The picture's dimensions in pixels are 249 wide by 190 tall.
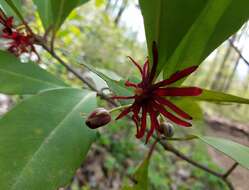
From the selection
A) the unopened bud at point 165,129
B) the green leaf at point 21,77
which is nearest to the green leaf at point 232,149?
the unopened bud at point 165,129

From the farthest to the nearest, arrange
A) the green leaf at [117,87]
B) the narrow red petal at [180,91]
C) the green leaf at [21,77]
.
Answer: the green leaf at [21,77] → the green leaf at [117,87] → the narrow red petal at [180,91]

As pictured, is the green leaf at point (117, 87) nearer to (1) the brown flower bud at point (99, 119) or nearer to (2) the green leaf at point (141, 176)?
(1) the brown flower bud at point (99, 119)

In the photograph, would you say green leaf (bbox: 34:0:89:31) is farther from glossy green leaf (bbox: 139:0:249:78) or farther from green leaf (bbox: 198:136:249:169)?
green leaf (bbox: 198:136:249:169)

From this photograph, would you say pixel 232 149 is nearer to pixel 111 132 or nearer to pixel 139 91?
pixel 139 91

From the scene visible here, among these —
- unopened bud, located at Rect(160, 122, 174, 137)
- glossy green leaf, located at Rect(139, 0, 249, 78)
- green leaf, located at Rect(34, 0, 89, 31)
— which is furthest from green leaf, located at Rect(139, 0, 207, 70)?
green leaf, located at Rect(34, 0, 89, 31)

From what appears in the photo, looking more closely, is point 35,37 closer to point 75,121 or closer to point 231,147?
point 75,121
